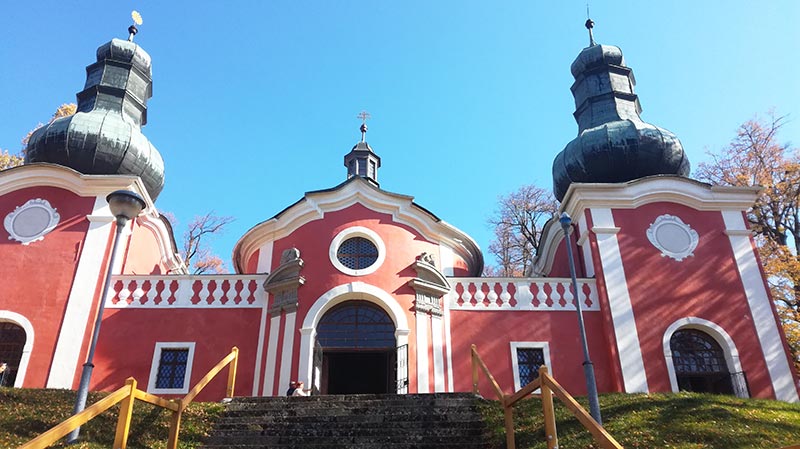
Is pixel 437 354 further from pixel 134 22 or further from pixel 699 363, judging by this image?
pixel 134 22

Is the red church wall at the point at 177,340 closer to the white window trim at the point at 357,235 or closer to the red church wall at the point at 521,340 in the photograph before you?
the white window trim at the point at 357,235

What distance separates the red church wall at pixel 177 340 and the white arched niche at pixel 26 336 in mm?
1513

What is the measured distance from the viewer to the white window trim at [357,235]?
15.9 m

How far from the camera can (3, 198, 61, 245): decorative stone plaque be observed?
16.2 m

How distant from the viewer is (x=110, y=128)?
59.4 feet

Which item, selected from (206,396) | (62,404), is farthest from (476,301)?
(62,404)

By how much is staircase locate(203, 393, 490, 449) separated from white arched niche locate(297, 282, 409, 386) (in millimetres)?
2963

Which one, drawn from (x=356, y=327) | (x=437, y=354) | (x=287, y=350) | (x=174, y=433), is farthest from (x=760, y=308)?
(x=174, y=433)

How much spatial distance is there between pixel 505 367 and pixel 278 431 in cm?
682

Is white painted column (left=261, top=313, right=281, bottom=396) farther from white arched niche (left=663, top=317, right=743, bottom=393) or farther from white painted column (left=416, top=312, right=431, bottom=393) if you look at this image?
white arched niche (left=663, top=317, right=743, bottom=393)

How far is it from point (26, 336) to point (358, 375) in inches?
343

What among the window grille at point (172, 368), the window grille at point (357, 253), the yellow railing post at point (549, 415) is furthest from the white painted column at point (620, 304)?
the window grille at point (172, 368)

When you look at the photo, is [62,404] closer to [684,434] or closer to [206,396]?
[206,396]

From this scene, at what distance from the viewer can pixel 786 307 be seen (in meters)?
20.1
